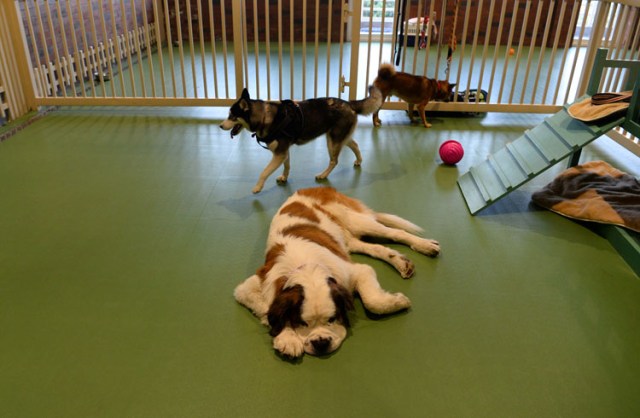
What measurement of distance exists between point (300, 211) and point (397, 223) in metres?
0.67

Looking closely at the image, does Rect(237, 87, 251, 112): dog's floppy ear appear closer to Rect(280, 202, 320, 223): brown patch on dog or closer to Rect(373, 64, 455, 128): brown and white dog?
Rect(280, 202, 320, 223): brown patch on dog

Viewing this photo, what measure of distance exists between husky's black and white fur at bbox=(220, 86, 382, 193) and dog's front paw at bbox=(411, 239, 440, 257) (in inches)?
47.4

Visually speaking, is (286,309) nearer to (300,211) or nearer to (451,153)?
(300,211)

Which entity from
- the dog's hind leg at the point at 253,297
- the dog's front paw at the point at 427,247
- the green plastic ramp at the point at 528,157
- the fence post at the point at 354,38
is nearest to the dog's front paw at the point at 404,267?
the dog's front paw at the point at 427,247

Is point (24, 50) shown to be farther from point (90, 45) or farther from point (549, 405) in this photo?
point (549, 405)

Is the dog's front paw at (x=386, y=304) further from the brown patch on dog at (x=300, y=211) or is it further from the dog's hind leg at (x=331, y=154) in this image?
the dog's hind leg at (x=331, y=154)

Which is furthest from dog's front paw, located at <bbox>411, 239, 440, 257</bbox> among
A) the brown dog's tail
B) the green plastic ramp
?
the brown dog's tail

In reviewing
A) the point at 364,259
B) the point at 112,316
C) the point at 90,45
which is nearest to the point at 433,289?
the point at 364,259

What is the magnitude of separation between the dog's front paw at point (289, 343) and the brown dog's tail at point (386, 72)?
11.0 feet

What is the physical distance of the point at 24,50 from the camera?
500 cm

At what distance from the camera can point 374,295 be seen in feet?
7.50

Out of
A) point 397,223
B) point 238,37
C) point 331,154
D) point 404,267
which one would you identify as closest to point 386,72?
point 331,154

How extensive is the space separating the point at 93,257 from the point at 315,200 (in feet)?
4.28

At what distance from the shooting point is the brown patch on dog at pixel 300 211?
262cm
